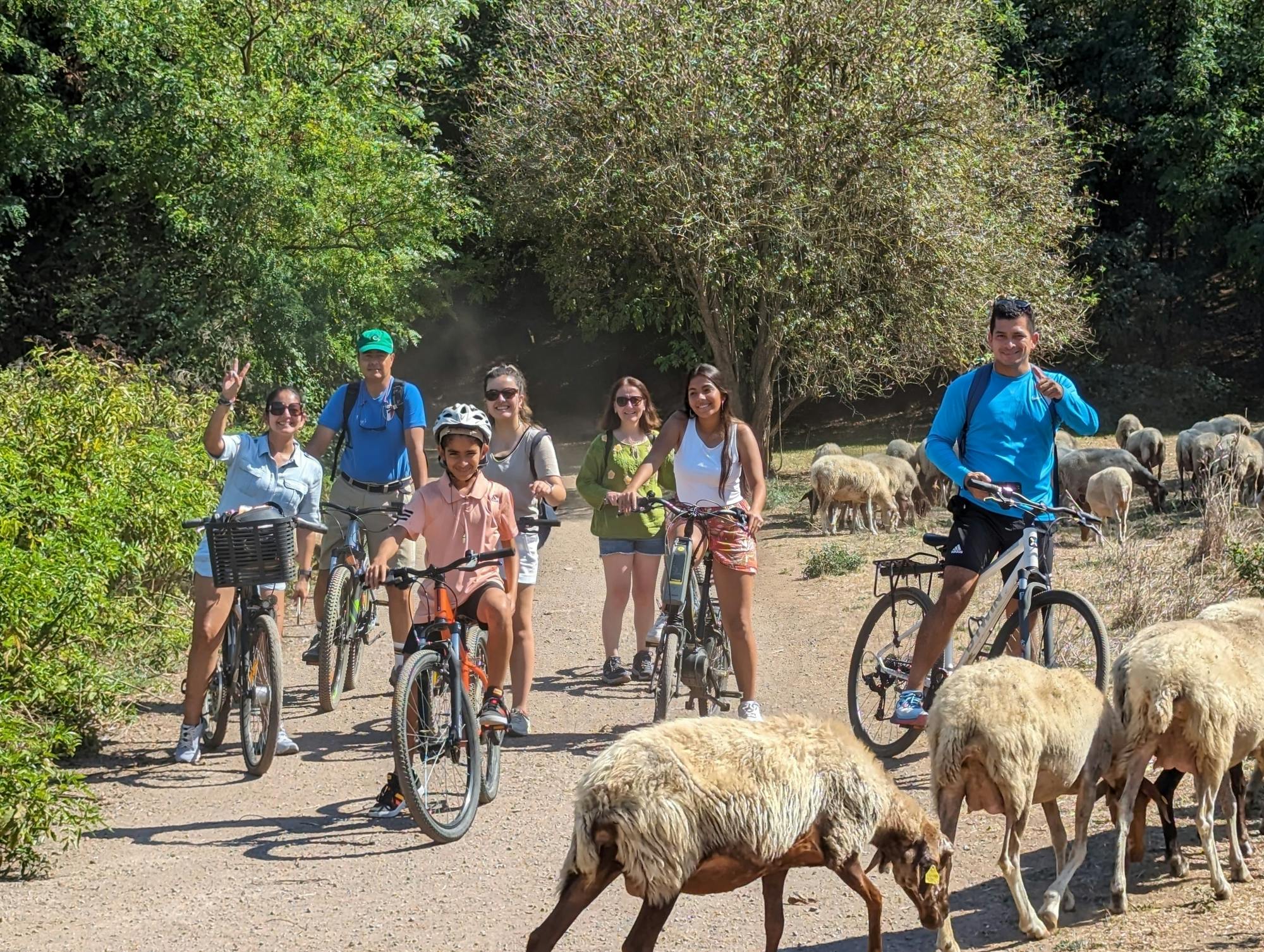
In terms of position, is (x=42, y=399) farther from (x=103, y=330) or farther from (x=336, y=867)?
(x=103, y=330)

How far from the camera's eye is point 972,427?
6895mm

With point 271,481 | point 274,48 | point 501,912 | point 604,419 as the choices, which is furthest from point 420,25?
point 501,912

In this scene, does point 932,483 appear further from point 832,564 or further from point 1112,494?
point 832,564

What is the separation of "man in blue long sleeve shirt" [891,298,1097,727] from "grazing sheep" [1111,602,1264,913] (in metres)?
1.34

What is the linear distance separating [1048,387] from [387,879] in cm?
377

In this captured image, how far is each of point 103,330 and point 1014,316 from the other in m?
15.9

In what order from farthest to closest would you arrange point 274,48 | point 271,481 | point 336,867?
point 274,48, point 271,481, point 336,867

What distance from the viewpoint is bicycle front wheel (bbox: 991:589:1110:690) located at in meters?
6.38

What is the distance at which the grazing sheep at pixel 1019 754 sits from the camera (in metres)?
5.05

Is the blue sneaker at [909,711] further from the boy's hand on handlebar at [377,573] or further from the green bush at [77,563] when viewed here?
the green bush at [77,563]

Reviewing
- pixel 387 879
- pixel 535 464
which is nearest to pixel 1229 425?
pixel 535 464

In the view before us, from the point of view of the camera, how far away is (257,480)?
7961 mm

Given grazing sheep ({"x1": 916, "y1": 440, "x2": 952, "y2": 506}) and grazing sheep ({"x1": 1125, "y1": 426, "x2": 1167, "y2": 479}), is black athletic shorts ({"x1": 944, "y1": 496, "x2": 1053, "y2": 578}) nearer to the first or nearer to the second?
grazing sheep ({"x1": 916, "y1": 440, "x2": 952, "y2": 506})

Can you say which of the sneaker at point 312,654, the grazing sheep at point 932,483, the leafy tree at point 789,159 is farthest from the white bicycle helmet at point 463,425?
the grazing sheep at point 932,483
